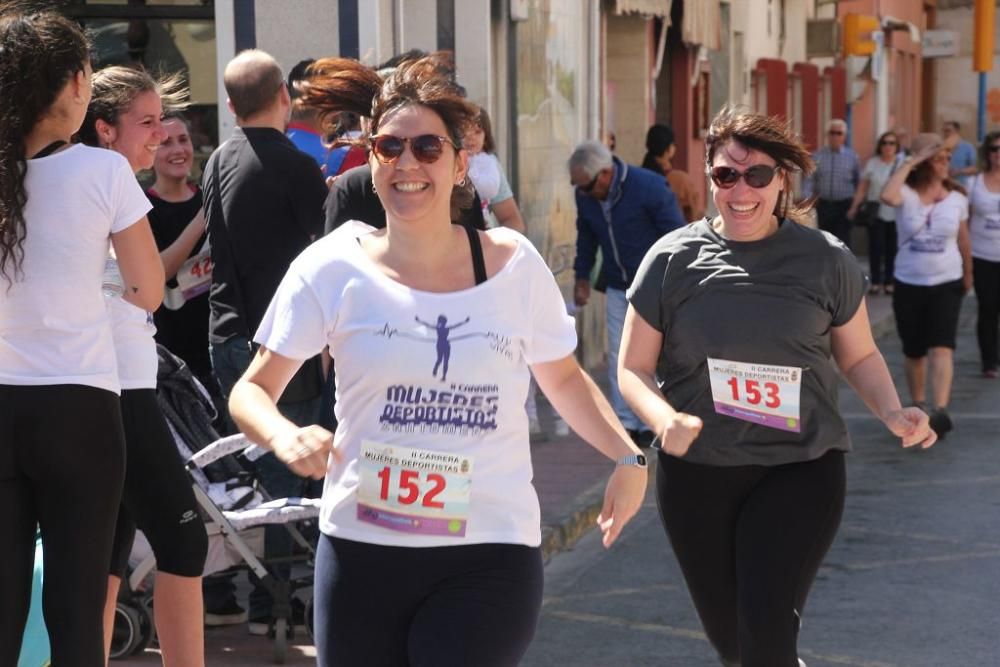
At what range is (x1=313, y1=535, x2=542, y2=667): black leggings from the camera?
3.43 metres

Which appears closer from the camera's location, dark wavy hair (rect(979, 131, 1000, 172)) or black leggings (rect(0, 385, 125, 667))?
black leggings (rect(0, 385, 125, 667))

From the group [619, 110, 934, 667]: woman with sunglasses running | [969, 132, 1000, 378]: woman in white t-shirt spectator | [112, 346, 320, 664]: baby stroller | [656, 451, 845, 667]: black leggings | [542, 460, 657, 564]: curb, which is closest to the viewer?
[656, 451, 845, 667]: black leggings

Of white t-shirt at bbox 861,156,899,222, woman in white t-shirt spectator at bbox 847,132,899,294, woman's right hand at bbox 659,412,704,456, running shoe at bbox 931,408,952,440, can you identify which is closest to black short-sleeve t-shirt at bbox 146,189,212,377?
woman's right hand at bbox 659,412,704,456

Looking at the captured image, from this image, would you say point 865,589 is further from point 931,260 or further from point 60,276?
point 931,260

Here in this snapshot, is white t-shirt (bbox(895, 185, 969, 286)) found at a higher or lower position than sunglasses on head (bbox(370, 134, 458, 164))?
lower

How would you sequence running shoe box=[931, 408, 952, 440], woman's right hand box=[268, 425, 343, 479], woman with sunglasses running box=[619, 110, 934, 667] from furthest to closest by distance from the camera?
running shoe box=[931, 408, 952, 440], woman with sunglasses running box=[619, 110, 934, 667], woman's right hand box=[268, 425, 343, 479]

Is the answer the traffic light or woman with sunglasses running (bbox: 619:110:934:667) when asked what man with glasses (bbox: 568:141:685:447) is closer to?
woman with sunglasses running (bbox: 619:110:934:667)

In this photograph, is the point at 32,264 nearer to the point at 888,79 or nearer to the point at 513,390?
the point at 513,390

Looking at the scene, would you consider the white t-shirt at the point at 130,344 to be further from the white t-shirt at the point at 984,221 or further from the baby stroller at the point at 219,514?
the white t-shirt at the point at 984,221

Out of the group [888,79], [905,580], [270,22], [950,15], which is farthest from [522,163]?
[950,15]

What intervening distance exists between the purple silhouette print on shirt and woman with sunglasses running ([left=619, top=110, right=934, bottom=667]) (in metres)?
1.29

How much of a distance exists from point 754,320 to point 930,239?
6.99 m

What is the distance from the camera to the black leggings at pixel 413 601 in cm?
343

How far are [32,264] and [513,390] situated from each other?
124 centimetres
